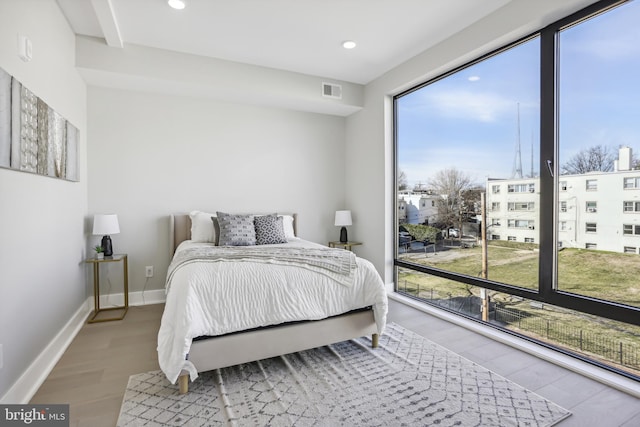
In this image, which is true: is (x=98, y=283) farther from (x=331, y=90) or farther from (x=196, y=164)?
(x=331, y=90)

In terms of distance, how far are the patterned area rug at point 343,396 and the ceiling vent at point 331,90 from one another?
10.3 feet

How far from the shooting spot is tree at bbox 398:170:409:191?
A: 13.5 ft

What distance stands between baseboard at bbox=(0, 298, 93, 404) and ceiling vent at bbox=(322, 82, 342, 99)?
3603mm

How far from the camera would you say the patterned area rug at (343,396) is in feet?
5.77

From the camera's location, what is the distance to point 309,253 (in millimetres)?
2736

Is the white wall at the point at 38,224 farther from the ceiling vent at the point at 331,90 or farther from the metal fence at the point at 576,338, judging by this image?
the metal fence at the point at 576,338

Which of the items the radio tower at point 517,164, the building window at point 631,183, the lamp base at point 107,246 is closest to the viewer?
the building window at point 631,183

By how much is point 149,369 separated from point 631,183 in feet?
11.4

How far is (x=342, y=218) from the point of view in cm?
457

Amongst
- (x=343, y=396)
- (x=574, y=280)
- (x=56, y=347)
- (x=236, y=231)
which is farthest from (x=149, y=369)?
(x=574, y=280)

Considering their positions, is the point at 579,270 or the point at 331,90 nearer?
the point at 579,270

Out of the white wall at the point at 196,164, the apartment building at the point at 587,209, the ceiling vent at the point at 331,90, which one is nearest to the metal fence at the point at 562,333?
the apartment building at the point at 587,209

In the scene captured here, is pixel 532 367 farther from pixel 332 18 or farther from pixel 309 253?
pixel 332 18

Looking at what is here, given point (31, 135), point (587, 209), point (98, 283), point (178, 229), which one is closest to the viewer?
point (31, 135)
